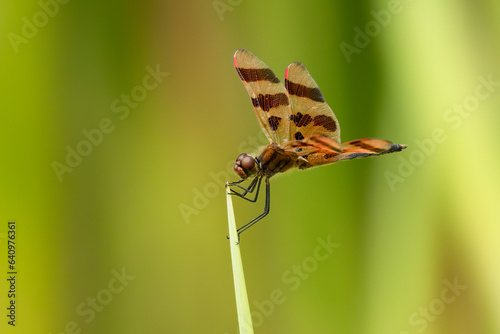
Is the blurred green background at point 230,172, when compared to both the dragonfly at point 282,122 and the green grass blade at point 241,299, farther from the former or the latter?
the green grass blade at point 241,299

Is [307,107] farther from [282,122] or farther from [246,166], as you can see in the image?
[246,166]

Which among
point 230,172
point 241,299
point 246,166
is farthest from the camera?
point 230,172

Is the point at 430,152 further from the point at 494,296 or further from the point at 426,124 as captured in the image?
the point at 494,296

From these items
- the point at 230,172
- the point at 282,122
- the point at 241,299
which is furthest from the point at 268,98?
the point at 241,299

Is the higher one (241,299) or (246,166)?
(246,166)

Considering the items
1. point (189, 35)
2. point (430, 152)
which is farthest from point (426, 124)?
point (189, 35)

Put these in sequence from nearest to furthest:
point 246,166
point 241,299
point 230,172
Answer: point 241,299, point 246,166, point 230,172
